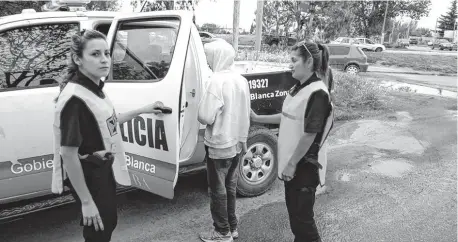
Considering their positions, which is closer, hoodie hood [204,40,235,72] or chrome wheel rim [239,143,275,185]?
hoodie hood [204,40,235,72]

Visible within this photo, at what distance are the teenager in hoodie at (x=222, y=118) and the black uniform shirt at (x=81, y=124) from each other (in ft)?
3.44

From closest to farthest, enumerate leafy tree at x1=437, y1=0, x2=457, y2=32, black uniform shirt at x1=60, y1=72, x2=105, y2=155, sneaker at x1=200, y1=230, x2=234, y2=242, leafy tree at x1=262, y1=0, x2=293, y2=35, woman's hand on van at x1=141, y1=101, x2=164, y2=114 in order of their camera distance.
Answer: black uniform shirt at x1=60, y1=72, x2=105, y2=155 → woman's hand on van at x1=141, y1=101, x2=164, y2=114 → sneaker at x1=200, y1=230, x2=234, y2=242 → leafy tree at x1=262, y1=0, x2=293, y2=35 → leafy tree at x1=437, y1=0, x2=457, y2=32

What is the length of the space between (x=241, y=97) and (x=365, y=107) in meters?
7.52

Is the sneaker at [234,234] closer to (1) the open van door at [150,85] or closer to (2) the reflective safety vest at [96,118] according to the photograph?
(1) the open van door at [150,85]

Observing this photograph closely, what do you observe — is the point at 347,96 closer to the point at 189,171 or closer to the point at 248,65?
the point at 248,65

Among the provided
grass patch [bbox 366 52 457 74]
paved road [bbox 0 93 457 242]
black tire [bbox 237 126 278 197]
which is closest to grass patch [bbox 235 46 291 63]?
paved road [bbox 0 93 457 242]

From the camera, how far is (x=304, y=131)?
2.60 m

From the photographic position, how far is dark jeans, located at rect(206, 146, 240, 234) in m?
3.28

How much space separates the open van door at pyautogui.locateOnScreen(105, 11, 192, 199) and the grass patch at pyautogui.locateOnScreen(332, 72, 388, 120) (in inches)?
238

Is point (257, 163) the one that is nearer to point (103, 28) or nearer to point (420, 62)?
point (103, 28)

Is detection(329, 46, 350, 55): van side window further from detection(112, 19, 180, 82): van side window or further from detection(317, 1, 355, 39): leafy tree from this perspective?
detection(317, 1, 355, 39): leafy tree

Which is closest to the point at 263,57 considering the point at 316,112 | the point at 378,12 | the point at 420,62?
the point at 316,112

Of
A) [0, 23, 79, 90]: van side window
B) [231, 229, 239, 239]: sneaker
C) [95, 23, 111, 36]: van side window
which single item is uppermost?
[95, 23, 111, 36]: van side window

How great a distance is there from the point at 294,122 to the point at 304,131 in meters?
0.11
